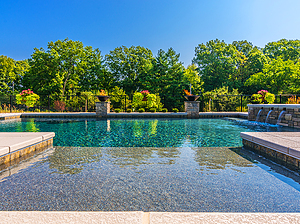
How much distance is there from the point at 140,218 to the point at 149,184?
99 cm

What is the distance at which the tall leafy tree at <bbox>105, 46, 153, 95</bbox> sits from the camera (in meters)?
26.0

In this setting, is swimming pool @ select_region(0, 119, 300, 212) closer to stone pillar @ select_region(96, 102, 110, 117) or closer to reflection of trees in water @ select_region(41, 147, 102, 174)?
reflection of trees in water @ select_region(41, 147, 102, 174)

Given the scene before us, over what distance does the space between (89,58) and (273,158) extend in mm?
26476

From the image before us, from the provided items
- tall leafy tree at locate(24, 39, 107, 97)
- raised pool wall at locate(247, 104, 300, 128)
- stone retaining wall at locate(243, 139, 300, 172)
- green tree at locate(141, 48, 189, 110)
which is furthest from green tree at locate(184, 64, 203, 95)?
A: stone retaining wall at locate(243, 139, 300, 172)

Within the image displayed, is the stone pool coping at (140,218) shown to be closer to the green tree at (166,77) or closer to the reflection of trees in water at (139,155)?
the reflection of trees in water at (139,155)

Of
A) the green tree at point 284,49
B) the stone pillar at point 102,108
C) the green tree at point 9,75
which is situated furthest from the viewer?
the green tree at point 284,49

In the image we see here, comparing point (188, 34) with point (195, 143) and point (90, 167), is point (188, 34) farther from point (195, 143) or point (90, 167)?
point (90, 167)

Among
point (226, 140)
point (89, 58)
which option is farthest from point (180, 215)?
point (89, 58)

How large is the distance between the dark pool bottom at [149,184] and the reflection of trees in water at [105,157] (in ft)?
0.06

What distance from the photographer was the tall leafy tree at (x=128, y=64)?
26031 millimetres

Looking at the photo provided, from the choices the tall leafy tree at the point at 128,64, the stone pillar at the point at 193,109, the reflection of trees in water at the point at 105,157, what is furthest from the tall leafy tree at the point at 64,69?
the reflection of trees in water at the point at 105,157

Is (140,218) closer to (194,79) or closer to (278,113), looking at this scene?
(278,113)

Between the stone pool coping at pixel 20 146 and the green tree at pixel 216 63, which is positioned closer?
the stone pool coping at pixel 20 146

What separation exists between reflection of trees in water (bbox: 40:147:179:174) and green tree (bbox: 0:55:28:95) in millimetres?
27048
